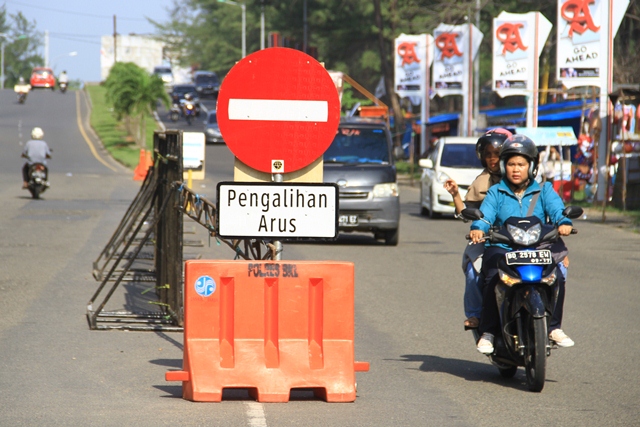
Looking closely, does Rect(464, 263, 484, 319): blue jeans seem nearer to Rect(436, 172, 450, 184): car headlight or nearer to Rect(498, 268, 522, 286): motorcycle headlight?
Rect(498, 268, 522, 286): motorcycle headlight

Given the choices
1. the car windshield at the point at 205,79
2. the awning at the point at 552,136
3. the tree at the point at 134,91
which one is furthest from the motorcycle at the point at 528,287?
the car windshield at the point at 205,79

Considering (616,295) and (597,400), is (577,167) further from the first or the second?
(597,400)

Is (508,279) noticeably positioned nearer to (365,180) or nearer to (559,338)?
(559,338)

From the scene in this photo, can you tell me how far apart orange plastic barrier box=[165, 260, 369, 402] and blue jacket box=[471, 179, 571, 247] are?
118cm

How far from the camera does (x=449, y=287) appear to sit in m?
12.2

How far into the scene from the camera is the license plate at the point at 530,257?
6.38 meters

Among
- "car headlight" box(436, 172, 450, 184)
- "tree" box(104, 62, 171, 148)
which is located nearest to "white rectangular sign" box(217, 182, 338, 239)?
"car headlight" box(436, 172, 450, 184)

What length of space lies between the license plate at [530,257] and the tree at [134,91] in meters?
43.6

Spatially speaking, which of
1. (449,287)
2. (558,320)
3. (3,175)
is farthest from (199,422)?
(3,175)

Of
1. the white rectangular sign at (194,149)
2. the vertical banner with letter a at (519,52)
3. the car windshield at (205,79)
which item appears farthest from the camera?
the car windshield at (205,79)

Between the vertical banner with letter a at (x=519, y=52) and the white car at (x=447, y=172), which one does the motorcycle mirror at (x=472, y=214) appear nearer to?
the white car at (x=447, y=172)

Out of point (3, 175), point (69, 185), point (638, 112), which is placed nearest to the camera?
point (638, 112)

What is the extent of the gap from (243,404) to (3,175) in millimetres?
29965

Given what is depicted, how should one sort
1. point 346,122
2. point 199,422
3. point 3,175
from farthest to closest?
point 3,175 < point 346,122 < point 199,422
